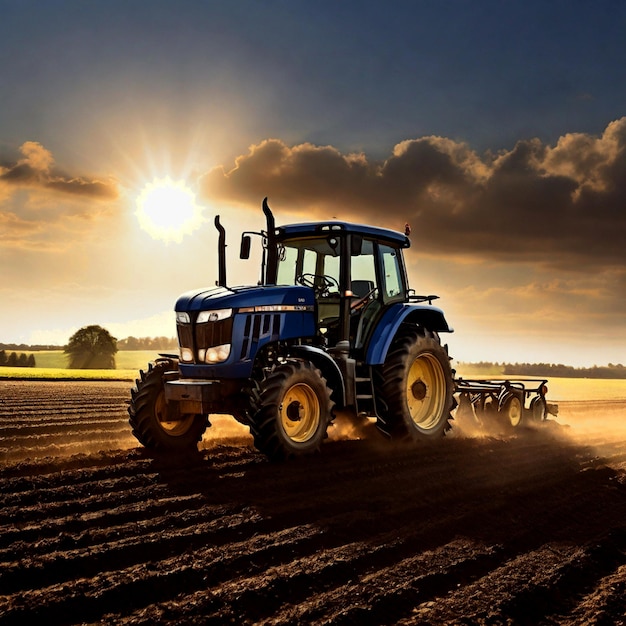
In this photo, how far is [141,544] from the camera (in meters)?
4.71

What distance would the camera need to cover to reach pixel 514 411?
1237 cm

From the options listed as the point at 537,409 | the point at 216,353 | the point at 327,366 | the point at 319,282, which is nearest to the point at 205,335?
the point at 216,353

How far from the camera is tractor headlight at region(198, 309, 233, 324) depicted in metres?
7.79

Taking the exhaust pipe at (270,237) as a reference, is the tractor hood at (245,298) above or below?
below

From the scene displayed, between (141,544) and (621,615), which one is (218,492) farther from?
(621,615)

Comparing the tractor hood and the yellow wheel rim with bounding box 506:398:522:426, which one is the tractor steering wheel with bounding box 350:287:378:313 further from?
the yellow wheel rim with bounding box 506:398:522:426

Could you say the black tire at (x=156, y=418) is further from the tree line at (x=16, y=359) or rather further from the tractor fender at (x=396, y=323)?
the tree line at (x=16, y=359)

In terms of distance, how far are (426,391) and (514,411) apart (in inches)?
130

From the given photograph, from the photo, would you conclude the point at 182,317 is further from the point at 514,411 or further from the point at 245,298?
the point at 514,411

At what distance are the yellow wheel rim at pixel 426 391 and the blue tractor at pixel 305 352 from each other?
15 mm

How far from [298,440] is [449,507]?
7.18ft

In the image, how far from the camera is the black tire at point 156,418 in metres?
8.19

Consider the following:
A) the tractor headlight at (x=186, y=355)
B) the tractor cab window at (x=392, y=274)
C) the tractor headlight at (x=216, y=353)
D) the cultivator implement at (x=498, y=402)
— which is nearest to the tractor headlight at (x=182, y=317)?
the tractor headlight at (x=186, y=355)

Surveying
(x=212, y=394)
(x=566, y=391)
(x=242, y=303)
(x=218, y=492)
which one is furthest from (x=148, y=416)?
(x=566, y=391)
